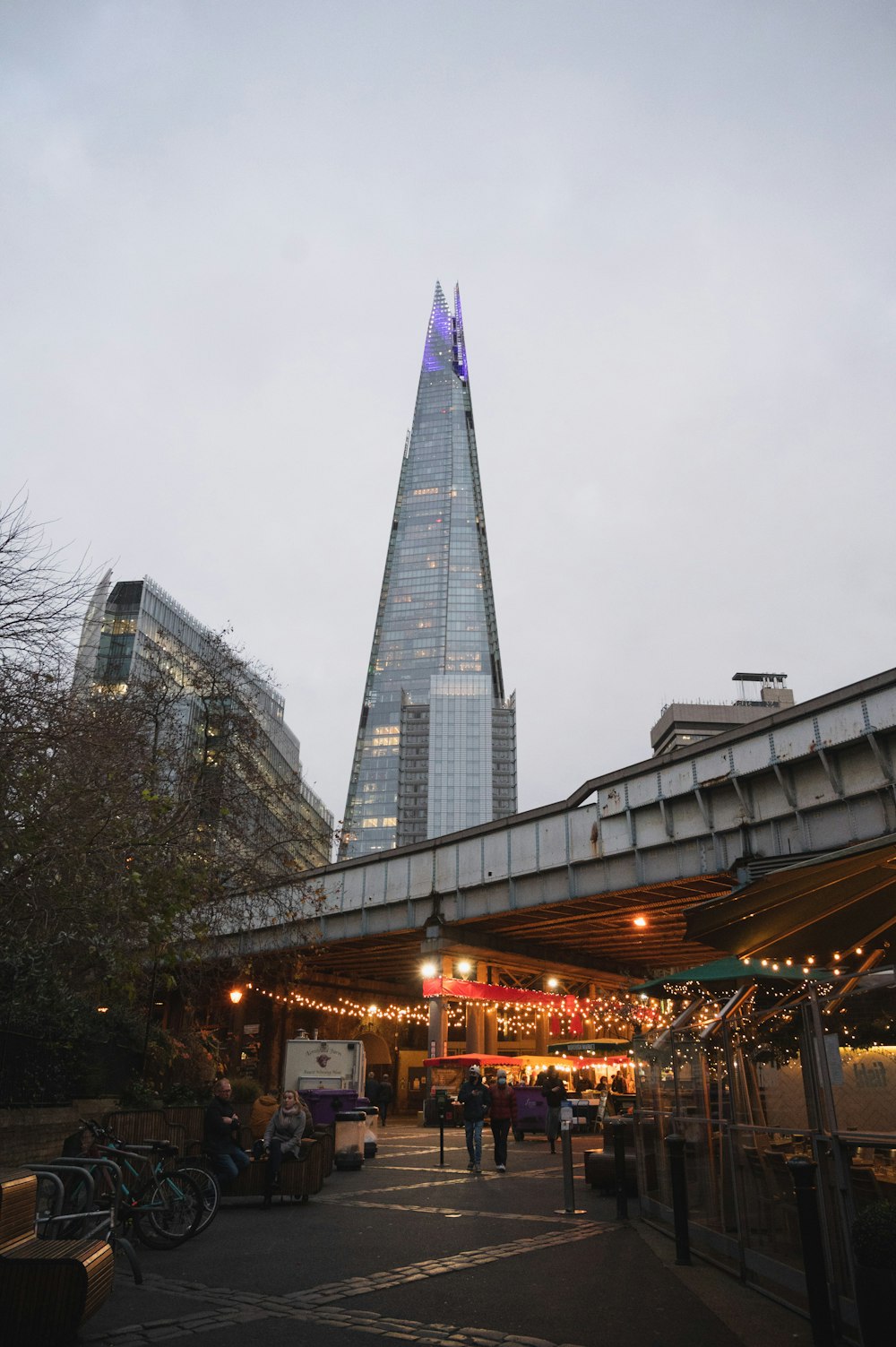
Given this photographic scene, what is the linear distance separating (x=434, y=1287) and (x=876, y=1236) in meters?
3.95

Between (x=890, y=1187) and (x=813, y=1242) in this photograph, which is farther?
(x=813, y=1242)

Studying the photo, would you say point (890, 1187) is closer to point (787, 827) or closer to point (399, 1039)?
point (787, 827)

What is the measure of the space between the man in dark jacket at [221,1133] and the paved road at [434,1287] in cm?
57

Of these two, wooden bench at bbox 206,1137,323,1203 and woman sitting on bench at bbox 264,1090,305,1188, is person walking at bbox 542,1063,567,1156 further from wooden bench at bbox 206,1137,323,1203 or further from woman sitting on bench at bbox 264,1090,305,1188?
woman sitting on bench at bbox 264,1090,305,1188

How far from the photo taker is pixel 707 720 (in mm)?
149000

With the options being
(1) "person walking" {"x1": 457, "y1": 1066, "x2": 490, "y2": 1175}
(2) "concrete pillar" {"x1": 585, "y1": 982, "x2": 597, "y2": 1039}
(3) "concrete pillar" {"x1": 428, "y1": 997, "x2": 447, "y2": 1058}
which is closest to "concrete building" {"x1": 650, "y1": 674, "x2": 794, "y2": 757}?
(2) "concrete pillar" {"x1": 585, "y1": 982, "x2": 597, "y2": 1039}

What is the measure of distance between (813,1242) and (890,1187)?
853mm

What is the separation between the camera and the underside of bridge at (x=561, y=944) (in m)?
32.7

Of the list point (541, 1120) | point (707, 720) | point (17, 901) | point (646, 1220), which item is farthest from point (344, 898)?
point (707, 720)

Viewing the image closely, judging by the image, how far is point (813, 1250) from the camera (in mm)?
5836

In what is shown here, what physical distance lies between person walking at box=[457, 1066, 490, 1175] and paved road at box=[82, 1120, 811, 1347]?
5522 millimetres

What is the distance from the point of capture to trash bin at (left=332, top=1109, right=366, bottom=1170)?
1802 centimetres

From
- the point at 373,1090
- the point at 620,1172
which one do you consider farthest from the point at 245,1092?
the point at 620,1172

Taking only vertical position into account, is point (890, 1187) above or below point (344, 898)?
below
